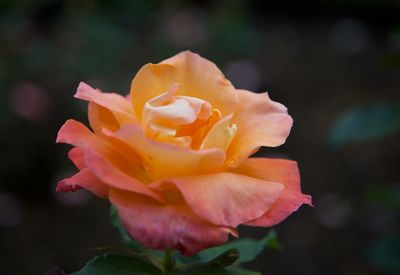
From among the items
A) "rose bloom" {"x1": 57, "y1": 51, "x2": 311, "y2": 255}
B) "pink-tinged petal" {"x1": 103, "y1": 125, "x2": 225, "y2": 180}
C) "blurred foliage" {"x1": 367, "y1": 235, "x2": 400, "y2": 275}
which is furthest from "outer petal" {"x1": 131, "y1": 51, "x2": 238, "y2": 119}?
"blurred foliage" {"x1": 367, "y1": 235, "x2": 400, "y2": 275}

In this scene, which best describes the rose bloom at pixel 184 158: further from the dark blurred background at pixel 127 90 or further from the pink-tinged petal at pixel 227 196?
the dark blurred background at pixel 127 90

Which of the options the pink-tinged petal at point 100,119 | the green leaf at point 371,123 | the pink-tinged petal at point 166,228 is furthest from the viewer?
the green leaf at point 371,123

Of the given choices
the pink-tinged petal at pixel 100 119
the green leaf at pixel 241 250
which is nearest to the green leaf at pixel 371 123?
the green leaf at pixel 241 250

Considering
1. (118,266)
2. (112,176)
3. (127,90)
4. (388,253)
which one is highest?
(112,176)

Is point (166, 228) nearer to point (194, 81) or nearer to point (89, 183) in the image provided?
point (89, 183)

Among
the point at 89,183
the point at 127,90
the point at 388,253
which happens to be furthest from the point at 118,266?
the point at 127,90

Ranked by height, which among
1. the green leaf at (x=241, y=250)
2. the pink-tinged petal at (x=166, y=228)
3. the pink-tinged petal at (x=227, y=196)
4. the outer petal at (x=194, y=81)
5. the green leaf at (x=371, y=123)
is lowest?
the green leaf at (x=371, y=123)

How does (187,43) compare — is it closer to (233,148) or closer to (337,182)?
(337,182)
